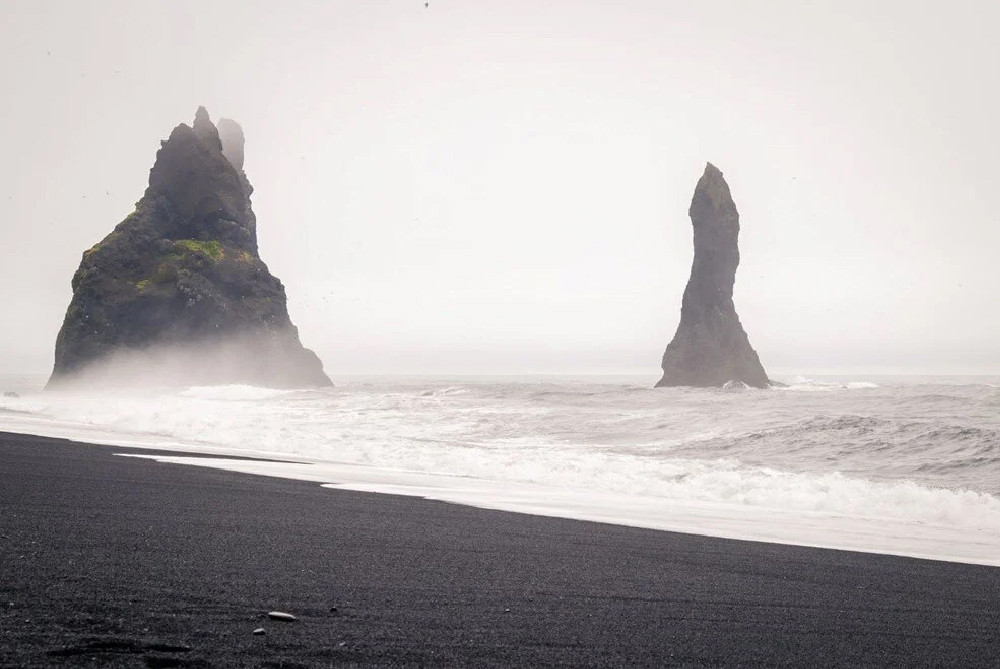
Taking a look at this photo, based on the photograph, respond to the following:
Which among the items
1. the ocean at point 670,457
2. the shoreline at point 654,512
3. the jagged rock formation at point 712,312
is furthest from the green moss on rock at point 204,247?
the shoreline at point 654,512

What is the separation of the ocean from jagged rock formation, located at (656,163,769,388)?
42.1 metres

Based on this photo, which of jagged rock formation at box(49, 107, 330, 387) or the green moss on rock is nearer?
jagged rock formation at box(49, 107, 330, 387)

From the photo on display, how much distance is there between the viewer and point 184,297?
66.4 metres

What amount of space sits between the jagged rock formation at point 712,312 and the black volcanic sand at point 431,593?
67.3 metres

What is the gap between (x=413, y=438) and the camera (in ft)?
65.6

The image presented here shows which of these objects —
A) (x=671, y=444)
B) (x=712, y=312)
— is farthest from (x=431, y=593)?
(x=712, y=312)

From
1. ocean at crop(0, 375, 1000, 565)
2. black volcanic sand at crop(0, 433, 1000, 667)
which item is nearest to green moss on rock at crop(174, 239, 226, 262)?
ocean at crop(0, 375, 1000, 565)

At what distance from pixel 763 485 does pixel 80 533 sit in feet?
32.1

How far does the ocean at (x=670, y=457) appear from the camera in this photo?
9766mm

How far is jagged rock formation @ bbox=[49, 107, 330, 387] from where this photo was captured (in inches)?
2498

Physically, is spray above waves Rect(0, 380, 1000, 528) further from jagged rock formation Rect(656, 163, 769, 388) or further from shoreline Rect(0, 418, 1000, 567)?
jagged rock formation Rect(656, 163, 769, 388)

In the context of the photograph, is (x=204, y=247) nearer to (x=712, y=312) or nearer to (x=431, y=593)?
(x=712, y=312)

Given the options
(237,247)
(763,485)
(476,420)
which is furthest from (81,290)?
(763,485)

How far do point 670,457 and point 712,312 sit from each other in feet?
199
